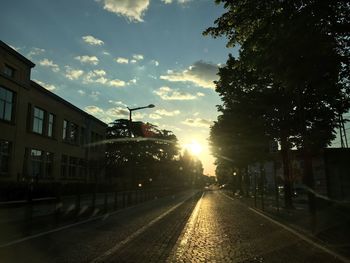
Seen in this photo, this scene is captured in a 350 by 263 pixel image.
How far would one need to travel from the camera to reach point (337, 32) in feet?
39.3

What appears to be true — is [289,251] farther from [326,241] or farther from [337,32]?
[337,32]

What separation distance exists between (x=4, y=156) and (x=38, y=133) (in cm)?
621

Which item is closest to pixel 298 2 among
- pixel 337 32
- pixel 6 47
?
pixel 337 32

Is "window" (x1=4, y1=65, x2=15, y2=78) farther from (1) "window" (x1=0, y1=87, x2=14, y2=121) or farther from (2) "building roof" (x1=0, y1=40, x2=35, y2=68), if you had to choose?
(1) "window" (x1=0, y1=87, x2=14, y2=121)

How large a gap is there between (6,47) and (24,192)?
37.0ft

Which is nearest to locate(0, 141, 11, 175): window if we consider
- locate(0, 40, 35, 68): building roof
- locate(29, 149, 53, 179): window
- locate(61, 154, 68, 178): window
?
locate(29, 149, 53, 179): window

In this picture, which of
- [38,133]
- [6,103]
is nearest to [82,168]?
[38,133]

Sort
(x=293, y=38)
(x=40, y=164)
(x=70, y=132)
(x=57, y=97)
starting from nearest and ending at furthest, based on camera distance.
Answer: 1. (x=293, y=38)
2. (x=40, y=164)
3. (x=57, y=97)
4. (x=70, y=132)

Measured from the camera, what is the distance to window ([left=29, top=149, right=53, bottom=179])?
3869cm

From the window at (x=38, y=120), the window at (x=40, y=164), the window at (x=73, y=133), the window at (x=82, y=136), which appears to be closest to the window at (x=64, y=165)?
the window at (x=73, y=133)

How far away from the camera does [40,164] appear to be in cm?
4088

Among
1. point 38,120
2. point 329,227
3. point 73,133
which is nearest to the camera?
point 329,227

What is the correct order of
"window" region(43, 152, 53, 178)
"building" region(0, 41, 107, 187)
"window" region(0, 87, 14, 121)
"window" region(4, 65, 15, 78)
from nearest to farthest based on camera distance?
1. "window" region(0, 87, 14, 121)
2. "window" region(4, 65, 15, 78)
3. "building" region(0, 41, 107, 187)
4. "window" region(43, 152, 53, 178)

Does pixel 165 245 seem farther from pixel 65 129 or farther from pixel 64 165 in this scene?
pixel 65 129
